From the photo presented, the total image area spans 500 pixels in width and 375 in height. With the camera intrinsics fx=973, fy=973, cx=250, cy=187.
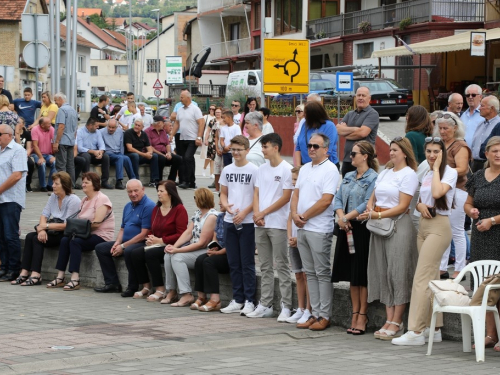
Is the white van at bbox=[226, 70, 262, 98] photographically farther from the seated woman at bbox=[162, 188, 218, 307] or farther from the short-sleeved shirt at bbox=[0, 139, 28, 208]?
the seated woman at bbox=[162, 188, 218, 307]

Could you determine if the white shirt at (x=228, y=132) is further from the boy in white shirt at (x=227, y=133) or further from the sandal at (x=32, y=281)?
the sandal at (x=32, y=281)

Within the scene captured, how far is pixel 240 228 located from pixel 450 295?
299 cm

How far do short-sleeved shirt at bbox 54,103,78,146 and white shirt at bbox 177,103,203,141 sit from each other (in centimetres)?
216

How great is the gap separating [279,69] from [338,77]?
13858 millimetres

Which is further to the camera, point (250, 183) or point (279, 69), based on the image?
point (279, 69)

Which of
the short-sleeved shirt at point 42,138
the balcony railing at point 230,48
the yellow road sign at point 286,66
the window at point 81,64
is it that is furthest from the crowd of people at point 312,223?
the window at point 81,64

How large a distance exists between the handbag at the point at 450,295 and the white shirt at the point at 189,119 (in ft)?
39.6

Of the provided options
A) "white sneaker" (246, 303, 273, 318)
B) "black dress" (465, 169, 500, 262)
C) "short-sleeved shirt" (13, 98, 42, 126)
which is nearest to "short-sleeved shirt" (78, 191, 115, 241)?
"white sneaker" (246, 303, 273, 318)

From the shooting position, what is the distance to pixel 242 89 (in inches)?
1569

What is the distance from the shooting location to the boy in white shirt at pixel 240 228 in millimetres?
10688

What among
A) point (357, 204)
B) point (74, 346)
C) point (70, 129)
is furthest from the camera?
point (70, 129)

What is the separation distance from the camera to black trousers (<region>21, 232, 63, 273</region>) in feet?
43.1

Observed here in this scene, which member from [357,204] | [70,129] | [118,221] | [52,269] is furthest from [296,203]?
[70,129]

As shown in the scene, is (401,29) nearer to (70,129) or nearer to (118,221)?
(70,129)
